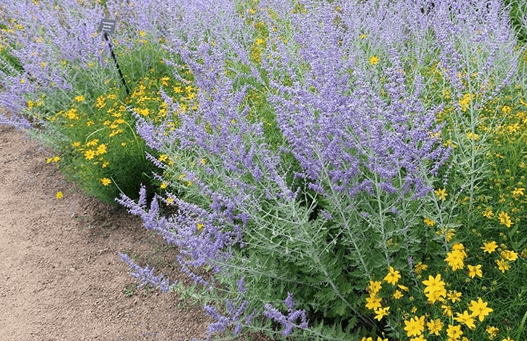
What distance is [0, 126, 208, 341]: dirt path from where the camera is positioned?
3.61m

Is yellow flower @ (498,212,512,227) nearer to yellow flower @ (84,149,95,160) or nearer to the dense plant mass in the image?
the dense plant mass

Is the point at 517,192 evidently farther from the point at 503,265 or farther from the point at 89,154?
the point at 89,154

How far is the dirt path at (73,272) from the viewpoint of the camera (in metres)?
3.61

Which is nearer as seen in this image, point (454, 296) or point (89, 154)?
point (454, 296)

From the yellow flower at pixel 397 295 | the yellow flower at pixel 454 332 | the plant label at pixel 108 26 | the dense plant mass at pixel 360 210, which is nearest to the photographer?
the yellow flower at pixel 454 332

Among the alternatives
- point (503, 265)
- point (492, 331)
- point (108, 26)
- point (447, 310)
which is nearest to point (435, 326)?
point (447, 310)

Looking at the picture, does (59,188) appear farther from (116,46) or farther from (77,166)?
(116,46)

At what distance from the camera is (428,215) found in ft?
7.85

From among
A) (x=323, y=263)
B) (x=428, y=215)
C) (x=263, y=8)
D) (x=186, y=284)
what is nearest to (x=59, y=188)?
(x=186, y=284)

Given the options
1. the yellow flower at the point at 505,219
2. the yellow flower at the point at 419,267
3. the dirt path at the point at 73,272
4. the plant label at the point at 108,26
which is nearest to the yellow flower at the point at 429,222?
the yellow flower at the point at 419,267

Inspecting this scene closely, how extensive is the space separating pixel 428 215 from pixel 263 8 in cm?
419

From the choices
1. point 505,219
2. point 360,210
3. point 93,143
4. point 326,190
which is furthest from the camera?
point 93,143

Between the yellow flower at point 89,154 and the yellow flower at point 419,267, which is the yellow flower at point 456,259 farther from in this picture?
the yellow flower at point 89,154

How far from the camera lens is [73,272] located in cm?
418
